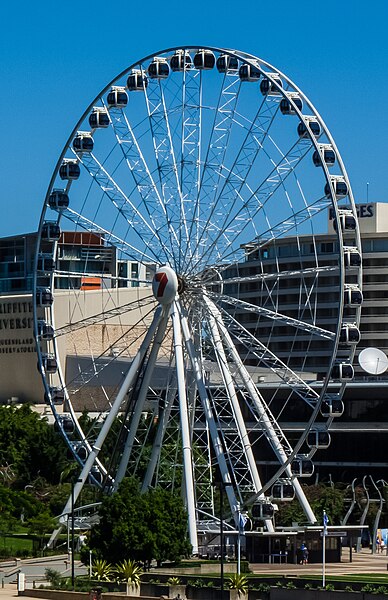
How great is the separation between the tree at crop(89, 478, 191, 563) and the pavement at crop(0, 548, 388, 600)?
381 centimetres

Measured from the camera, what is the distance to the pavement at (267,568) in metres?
82.5

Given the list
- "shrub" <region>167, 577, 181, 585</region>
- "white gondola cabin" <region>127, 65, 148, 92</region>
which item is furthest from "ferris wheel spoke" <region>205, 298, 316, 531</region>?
"white gondola cabin" <region>127, 65, 148, 92</region>

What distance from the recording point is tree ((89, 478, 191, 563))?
82.9 metres

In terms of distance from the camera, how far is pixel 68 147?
94.1m

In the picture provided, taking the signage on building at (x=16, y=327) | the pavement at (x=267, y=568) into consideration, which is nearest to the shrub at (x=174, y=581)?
the pavement at (x=267, y=568)

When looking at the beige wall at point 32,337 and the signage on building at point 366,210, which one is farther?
the signage on building at point 366,210

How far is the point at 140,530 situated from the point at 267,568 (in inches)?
295

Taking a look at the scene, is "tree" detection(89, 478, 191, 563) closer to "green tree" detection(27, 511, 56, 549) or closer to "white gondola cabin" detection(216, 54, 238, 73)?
"green tree" detection(27, 511, 56, 549)

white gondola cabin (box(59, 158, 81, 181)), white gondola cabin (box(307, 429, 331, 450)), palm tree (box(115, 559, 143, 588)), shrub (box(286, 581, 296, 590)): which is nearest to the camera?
shrub (box(286, 581, 296, 590))

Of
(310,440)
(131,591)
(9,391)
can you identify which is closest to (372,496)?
(310,440)

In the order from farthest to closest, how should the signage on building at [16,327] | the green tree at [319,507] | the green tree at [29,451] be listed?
the signage on building at [16,327] < the green tree at [29,451] < the green tree at [319,507]

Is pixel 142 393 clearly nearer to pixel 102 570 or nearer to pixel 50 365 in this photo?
pixel 50 365

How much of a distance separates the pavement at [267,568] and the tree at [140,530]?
12.5 feet

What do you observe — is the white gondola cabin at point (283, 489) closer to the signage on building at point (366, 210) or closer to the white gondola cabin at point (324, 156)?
the white gondola cabin at point (324, 156)
